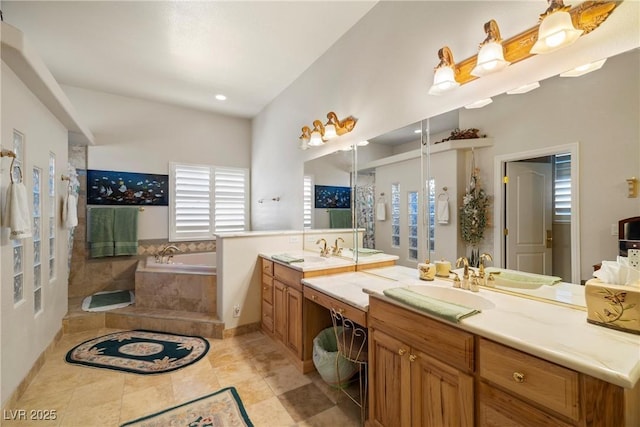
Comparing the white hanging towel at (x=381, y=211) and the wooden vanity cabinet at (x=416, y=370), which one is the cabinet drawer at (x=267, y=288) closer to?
the white hanging towel at (x=381, y=211)

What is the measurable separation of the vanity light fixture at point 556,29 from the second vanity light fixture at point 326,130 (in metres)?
1.49

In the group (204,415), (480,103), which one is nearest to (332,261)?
(204,415)

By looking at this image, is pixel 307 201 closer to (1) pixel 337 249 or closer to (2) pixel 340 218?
(2) pixel 340 218

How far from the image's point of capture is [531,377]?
0.91 m

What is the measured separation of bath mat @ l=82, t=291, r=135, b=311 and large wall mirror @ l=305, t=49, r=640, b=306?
346 cm

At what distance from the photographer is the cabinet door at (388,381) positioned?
1.35m

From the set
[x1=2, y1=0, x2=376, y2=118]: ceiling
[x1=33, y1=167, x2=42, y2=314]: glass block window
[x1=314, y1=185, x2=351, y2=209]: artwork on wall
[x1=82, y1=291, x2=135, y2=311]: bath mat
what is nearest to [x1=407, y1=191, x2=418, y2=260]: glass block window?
[x1=314, y1=185, x2=351, y2=209]: artwork on wall

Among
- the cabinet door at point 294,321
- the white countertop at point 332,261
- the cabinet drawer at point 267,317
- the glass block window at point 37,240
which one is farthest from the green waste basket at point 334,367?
the glass block window at point 37,240

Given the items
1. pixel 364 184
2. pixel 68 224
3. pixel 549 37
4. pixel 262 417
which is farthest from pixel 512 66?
pixel 68 224

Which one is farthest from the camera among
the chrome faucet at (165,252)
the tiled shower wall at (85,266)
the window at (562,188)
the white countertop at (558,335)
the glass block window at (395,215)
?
the chrome faucet at (165,252)

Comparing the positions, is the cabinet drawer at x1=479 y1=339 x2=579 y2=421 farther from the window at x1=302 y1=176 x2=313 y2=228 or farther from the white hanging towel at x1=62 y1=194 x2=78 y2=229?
the white hanging towel at x1=62 y1=194 x2=78 y2=229

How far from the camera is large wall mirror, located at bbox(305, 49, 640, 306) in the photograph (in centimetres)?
114

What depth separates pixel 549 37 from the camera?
1224 mm

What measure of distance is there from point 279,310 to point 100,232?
116 inches
